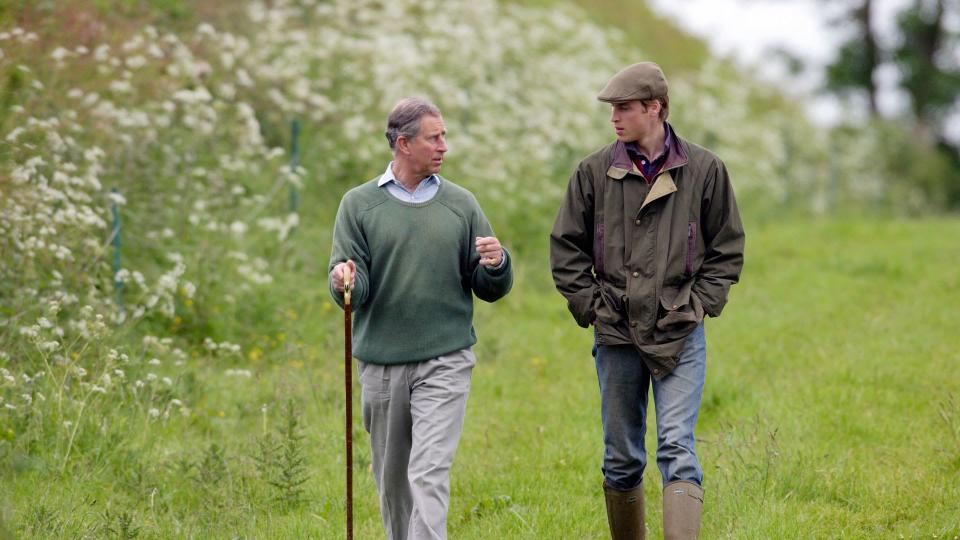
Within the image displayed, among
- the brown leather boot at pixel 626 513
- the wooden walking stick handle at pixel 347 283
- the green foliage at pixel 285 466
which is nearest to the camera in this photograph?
the wooden walking stick handle at pixel 347 283

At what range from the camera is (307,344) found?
8.85 meters

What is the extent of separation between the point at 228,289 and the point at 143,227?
0.80 m

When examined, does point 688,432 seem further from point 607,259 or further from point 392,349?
point 392,349

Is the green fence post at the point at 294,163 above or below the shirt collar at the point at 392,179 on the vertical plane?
above

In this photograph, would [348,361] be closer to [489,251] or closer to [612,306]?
[489,251]

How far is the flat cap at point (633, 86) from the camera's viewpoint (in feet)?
16.1

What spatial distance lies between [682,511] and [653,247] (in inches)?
43.2

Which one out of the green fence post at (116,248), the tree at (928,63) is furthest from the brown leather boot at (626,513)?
the tree at (928,63)

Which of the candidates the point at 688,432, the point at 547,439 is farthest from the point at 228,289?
the point at 688,432

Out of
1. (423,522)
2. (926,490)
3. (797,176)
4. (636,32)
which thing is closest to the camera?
(423,522)

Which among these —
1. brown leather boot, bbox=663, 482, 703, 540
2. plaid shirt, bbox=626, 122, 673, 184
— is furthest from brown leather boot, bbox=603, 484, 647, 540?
plaid shirt, bbox=626, 122, 673, 184

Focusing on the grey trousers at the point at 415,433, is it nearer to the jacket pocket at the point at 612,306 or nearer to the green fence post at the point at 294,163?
the jacket pocket at the point at 612,306

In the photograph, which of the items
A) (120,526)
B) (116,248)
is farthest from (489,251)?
(116,248)

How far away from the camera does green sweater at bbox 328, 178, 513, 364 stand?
492 cm
